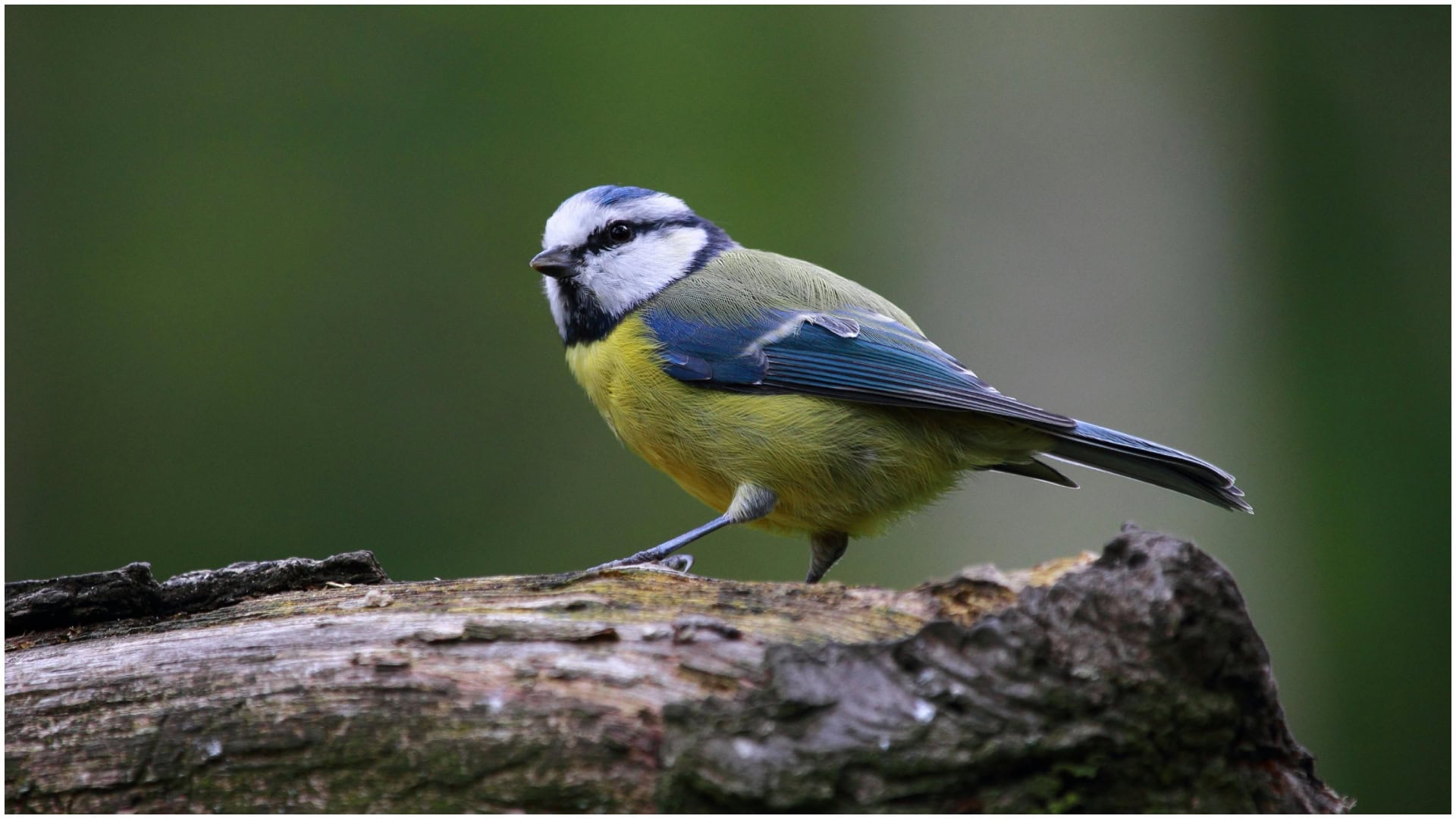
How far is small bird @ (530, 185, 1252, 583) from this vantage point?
3.15m

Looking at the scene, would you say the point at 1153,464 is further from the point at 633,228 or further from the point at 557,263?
the point at 557,263

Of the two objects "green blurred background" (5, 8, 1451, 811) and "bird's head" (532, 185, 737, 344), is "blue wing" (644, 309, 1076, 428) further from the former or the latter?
"green blurred background" (5, 8, 1451, 811)

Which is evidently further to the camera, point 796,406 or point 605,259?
point 605,259

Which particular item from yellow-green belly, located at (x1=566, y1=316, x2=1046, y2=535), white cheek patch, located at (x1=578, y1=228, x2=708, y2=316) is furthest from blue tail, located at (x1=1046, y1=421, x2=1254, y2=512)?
white cheek patch, located at (x1=578, y1=228, x2=708, y2=316)

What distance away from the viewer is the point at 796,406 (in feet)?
10.5

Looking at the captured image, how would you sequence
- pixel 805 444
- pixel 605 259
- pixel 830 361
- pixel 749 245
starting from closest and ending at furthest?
pixel 805 444 → pixel 830 361 → pixel 605 259 → pixel 749 245

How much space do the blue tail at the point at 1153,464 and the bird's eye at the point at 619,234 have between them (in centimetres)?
152

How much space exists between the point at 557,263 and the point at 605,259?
17cm

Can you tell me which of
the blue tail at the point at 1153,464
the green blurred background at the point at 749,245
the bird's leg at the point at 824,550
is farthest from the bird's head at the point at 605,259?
the green blurred background at the point at 749,245

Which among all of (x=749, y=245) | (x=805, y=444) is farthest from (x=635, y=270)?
(x=749, y=245)

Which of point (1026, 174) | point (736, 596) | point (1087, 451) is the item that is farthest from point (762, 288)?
point (1026, 174)

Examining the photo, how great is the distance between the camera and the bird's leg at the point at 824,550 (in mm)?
3498

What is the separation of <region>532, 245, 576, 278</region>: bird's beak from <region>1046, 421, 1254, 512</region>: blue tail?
1590mm

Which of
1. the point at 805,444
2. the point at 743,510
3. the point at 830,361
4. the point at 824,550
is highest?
the point at 830,361
